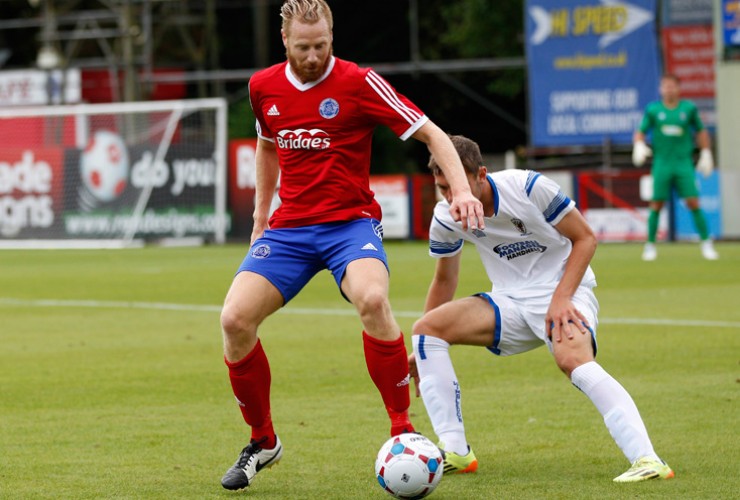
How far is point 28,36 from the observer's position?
43812mm

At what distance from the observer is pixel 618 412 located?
5672 mm

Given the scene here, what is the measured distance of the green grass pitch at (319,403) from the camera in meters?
5.82

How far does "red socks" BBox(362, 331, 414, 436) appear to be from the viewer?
18.8 ft

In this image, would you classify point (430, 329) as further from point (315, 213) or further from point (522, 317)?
point (315, 213)

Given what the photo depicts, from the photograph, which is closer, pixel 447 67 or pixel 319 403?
pixel 319 403

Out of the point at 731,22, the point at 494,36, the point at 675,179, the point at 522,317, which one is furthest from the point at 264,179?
the point at 494,36

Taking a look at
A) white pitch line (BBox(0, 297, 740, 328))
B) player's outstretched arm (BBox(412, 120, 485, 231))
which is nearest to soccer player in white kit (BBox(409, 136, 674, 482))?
player's outstretched arm (BBox(412, 120, 485, 231))

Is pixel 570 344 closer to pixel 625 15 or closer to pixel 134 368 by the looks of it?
pixel 134 368

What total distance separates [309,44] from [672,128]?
45.2ft

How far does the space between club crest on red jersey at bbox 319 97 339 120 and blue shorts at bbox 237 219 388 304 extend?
457mm

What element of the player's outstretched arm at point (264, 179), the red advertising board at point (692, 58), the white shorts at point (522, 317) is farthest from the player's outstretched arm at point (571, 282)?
the red advertising board at point (692, 58)

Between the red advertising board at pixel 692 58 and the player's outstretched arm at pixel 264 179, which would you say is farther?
the red advertising board at pixel 692 58

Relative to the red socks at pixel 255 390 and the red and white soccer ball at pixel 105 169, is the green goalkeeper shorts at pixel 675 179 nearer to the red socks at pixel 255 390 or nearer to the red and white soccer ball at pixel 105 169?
the red and white soccer ball at pixel 105 169

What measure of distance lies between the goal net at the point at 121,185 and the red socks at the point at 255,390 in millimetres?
21184
